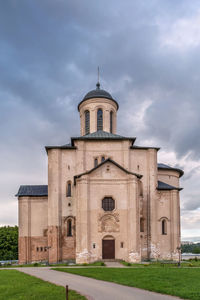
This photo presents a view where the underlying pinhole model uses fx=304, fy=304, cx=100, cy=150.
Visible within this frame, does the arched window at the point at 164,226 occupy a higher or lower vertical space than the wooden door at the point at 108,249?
higher

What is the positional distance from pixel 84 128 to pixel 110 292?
2886cm

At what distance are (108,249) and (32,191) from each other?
12426 millimetres

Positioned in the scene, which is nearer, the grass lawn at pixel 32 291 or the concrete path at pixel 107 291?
the concrete path at pixel 107 291

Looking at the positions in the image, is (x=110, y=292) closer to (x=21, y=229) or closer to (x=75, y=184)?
(x=75, y=184)

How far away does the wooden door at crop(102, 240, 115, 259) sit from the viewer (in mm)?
28567

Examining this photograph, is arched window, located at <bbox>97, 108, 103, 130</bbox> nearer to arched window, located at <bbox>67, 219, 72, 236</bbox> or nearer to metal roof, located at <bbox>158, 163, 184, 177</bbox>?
metal roof, located at <bbox>158, 163, 184, 177</bbox>

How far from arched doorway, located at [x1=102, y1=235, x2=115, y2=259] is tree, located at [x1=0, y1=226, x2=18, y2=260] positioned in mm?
23823

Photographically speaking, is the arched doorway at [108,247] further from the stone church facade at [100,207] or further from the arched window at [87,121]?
the arched window at [87,121]

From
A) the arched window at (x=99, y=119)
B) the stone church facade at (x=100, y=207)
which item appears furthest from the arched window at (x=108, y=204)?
the arched window at (x=99, y=119)

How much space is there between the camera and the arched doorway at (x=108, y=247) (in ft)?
93.8

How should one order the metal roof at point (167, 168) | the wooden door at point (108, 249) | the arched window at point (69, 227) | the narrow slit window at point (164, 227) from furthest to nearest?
the metal roof at point (167, 168) < the narrow slit window at point (164, 227) < the arched window at point (69, 227) < the wooden door at point (108, 249)

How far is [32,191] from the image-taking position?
119 ft

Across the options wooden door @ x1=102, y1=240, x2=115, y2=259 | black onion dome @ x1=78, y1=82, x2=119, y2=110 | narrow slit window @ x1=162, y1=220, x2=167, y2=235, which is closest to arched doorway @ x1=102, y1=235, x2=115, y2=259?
wooden door @ x1=102, y1=240, x2=115, y2=259

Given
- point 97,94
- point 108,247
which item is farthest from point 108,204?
point 97,94
